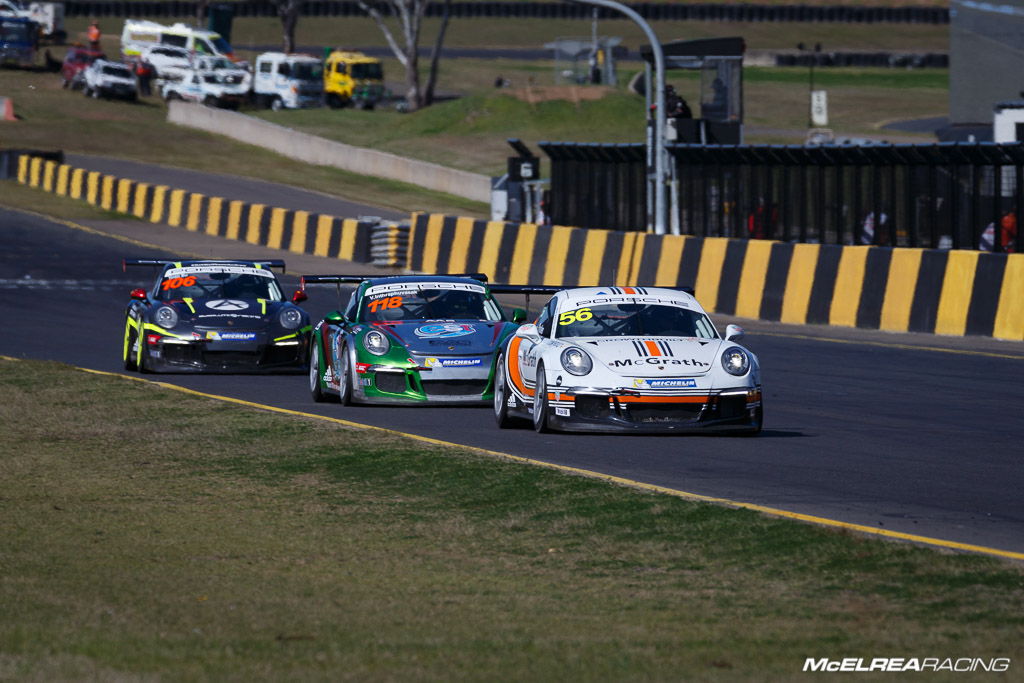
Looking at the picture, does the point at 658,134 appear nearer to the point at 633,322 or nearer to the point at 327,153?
the point at 633,322

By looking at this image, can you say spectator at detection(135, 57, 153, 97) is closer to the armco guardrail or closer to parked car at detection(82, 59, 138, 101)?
parked car at detection(82, 59, 138, 101)

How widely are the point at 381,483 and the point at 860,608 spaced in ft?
15.0

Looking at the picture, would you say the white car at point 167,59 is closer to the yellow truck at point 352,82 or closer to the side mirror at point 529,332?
the yellow truck at point 352,82

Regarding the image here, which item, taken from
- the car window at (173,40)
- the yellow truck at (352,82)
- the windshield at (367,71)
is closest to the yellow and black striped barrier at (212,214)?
the yellow truck at (352,82)

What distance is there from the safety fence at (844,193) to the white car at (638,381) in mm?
11098

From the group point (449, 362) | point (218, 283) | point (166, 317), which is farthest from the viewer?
point (218, 283)

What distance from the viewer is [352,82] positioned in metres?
70.8

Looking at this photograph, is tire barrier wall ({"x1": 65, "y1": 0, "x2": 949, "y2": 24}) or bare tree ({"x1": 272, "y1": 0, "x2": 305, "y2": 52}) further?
tire barrier wall ({"x1": 65, "y1": 0, "x2": 949, "y2": 24})

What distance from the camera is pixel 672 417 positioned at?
44.7ft

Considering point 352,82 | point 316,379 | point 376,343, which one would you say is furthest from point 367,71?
point 376,343

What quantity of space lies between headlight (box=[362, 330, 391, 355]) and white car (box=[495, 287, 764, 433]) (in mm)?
2107

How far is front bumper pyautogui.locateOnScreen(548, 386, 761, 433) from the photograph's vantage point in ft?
44.6

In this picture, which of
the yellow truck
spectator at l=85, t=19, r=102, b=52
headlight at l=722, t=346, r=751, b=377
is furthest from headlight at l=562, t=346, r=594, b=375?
spectator at l=85, t=19, r=102, b=52

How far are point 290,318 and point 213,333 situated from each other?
2.81 ft
